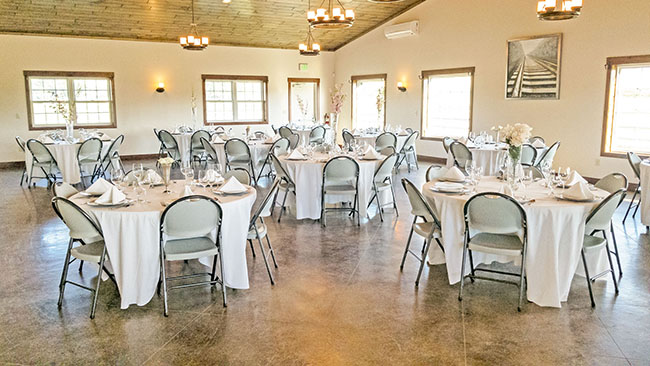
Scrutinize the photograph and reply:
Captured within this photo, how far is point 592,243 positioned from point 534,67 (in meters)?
7.00

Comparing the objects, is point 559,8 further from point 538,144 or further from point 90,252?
point 90,252

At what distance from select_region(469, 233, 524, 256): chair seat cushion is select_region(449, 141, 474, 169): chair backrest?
452 cm

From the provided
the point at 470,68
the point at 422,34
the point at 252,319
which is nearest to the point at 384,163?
the point at 252,319

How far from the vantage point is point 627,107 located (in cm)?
888

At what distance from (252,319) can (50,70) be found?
10.8 m

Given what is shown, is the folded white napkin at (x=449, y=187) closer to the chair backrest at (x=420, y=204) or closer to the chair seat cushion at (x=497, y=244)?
the chair backrest at (x=420, y=204)

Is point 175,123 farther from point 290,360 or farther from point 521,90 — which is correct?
point 290,360

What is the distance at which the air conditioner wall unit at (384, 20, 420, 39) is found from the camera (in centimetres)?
1260

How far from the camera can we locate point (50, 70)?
12039mm

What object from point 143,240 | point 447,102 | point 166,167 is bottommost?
point 143,240

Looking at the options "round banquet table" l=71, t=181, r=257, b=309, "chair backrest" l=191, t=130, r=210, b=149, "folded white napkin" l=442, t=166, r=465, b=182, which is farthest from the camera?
"chair backrest" l=191, t=130, r=210, b=149

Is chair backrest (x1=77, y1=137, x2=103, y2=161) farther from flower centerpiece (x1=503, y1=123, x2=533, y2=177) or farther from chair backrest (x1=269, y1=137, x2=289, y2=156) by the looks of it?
flower centerpiece (x1=503, y1=123, x2=533, y2=177)

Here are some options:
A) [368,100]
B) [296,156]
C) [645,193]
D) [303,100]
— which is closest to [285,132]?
[368,100]

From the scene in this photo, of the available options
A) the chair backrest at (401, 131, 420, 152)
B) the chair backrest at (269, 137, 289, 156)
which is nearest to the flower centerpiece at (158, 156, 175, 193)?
the chair backrest at (269, 137, 289, 156)
